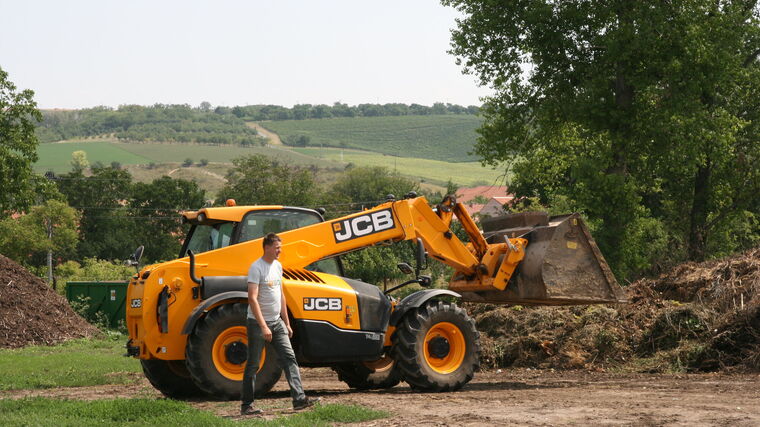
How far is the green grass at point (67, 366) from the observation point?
54.9ft

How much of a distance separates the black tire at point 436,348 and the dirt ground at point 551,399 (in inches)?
11.5

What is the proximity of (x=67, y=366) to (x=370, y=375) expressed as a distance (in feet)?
25.6

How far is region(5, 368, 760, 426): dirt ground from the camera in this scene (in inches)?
417

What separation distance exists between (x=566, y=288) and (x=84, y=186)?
79.9 m

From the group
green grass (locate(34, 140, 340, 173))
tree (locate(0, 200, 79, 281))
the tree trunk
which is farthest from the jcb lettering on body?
green grass (locate(34, 140, 340, 173))

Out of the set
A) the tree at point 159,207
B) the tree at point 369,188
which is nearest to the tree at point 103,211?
the tree at point 159,207

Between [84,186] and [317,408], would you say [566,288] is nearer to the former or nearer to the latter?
[317,408]

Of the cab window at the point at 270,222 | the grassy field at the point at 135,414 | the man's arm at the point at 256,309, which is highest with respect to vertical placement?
the cab window at the point at 270,222

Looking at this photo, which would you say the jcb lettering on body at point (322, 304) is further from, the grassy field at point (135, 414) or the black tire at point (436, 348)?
the grassy field at point (135, 414)

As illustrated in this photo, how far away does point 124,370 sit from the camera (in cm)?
1972

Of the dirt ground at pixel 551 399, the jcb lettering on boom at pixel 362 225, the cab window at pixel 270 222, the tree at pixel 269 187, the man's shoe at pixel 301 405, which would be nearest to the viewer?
the dirt ground at pixel 551 399

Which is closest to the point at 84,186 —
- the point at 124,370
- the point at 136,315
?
the point at 124,370

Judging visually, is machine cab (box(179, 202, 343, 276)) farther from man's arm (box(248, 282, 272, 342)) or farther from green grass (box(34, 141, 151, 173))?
green grass (box(34, 141, 151, 173))

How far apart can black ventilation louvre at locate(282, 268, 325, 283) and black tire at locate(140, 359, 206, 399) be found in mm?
1885
